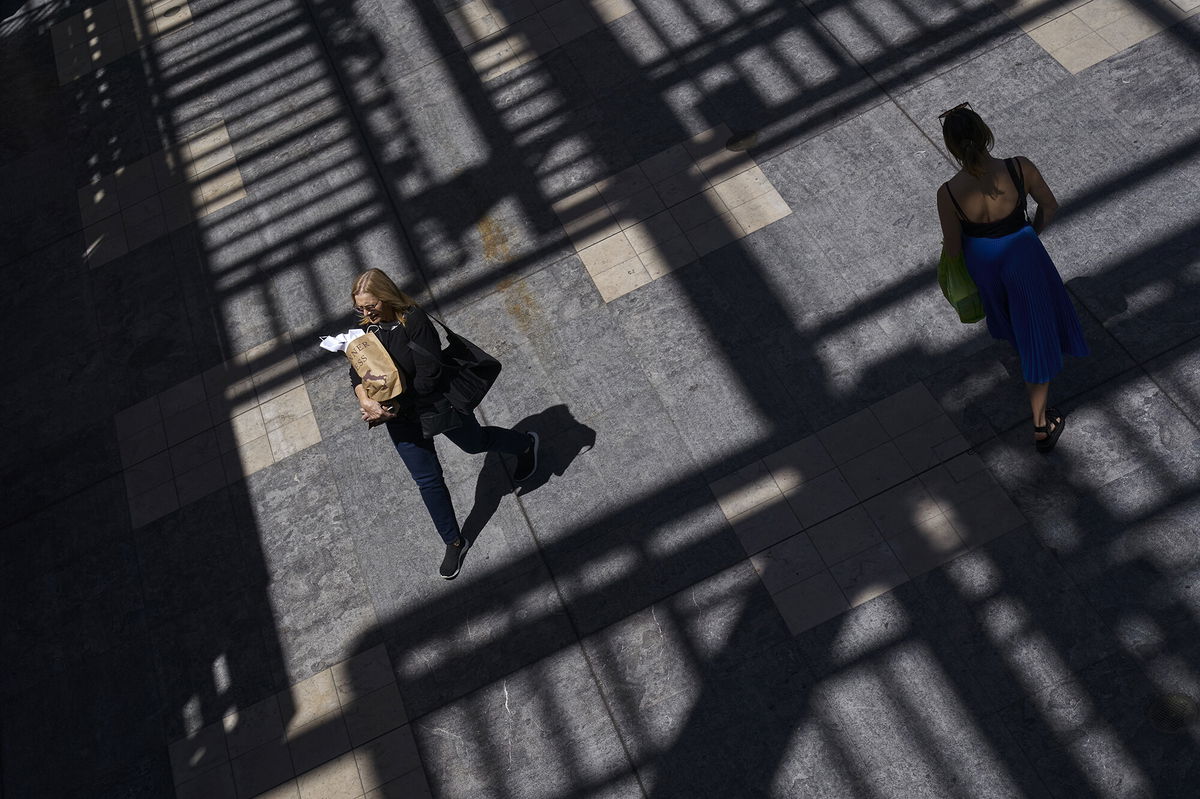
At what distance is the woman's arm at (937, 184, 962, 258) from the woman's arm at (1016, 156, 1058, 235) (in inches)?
13.3

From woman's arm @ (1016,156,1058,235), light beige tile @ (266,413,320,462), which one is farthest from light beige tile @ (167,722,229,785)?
woman's arm @ (1016,156,1058,235)

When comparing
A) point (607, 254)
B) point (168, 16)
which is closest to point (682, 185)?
point (607, 254)

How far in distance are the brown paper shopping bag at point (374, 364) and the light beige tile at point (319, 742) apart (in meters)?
2.04

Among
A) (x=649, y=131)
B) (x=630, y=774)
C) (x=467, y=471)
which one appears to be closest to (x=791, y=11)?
(x=649, y=131)

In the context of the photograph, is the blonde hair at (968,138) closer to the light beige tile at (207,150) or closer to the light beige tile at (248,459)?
the light beige tile at (248,459)

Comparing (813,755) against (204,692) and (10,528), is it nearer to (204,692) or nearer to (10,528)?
(204,692)

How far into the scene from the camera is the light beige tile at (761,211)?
6715 mm

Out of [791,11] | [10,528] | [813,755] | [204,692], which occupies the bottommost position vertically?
[813,755]

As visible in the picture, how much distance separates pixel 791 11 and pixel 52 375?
644 cm

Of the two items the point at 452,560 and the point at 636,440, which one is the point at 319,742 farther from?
the point at 636,440

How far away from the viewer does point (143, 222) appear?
825cm

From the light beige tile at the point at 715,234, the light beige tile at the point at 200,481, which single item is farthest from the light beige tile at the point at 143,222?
the light beige tile at the point at 715,234

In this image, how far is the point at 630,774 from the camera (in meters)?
5.09

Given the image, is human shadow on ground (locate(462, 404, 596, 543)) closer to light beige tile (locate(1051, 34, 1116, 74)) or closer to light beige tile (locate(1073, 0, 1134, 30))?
light beige tile (locate(1051, 34, 1116, 74))
